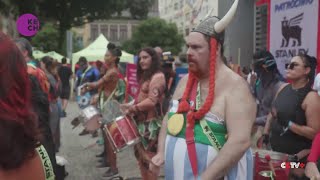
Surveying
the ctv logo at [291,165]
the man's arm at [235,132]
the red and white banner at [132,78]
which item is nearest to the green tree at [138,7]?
the red and white banner at [132,78]

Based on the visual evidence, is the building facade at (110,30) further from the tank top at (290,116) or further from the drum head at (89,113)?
the tank top at (290,116)

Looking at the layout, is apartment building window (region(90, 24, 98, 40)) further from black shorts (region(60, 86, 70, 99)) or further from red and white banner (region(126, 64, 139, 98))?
red and white banner (region(126, 64, 139, 98))

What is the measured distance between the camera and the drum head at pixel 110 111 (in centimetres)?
598

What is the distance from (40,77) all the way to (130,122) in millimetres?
1616

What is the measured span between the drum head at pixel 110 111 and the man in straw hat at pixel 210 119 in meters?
2.92

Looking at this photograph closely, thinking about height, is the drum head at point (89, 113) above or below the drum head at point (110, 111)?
below

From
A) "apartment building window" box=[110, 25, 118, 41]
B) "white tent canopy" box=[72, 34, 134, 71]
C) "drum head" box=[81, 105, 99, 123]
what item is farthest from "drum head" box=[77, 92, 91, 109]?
"apartment building window" box=[110, 25, 118, 41]

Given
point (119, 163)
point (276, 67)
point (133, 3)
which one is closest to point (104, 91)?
point (119, 163)

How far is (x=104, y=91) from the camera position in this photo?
695 cm

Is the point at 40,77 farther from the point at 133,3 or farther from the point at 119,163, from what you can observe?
the point at 133,3

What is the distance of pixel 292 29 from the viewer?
4836 millimetres

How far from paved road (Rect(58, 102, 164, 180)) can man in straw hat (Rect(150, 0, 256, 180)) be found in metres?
3.99

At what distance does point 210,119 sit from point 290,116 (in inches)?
46.7

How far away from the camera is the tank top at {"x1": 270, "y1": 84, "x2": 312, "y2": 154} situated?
12.1 feet
